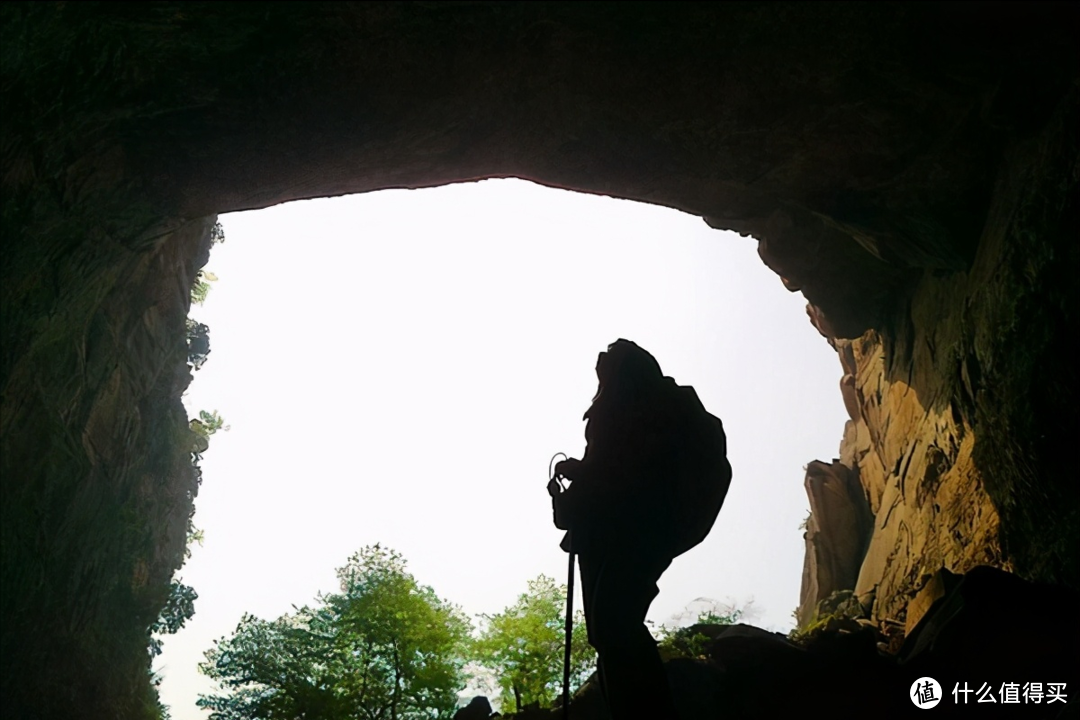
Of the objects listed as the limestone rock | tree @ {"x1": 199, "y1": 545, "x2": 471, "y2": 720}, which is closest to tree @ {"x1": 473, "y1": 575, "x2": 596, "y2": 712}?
tree @ {"x1": 199, "y1": 545, "x2": 471, "y2": 720}

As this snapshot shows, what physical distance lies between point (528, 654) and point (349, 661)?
4.39m

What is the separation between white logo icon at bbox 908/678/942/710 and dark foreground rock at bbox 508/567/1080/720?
6 centimetres

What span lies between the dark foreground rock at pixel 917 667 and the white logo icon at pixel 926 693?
0.20 ft

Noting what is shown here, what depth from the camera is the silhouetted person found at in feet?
30.0

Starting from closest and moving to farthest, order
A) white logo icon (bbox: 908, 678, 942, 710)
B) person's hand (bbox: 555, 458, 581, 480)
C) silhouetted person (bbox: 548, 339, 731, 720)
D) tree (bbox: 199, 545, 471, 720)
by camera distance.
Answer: silhouetted person (bbox: 548, 339, 731, 720), white logo icon (bbox: 908, 678, 942, 710), person's hand (bbox: 555, 458, 581, 480), tree (bbox: 199, 545, 471, 720)

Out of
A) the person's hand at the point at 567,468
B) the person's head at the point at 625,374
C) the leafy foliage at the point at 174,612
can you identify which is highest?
the person's head at the point at 625,374

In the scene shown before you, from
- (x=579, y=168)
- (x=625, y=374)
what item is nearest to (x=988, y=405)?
(x=625, y=374)

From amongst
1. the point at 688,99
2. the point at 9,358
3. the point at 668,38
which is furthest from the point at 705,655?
the point at 9,358

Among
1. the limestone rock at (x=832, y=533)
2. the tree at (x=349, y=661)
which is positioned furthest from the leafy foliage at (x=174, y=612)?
the limestone rock at (x=832, y=533)

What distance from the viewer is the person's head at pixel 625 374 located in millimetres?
10188

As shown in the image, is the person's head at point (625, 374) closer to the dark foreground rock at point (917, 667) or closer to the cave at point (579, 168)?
the cave at point (579, 168)

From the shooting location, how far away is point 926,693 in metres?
9.52

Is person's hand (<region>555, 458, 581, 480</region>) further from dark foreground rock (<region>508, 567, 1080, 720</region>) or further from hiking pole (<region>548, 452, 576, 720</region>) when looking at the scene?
dark foreground rock (<region>508, 567, 1080, 720</region>)

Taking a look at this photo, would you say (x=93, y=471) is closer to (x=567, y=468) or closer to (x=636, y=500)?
(x=567, y=468)
